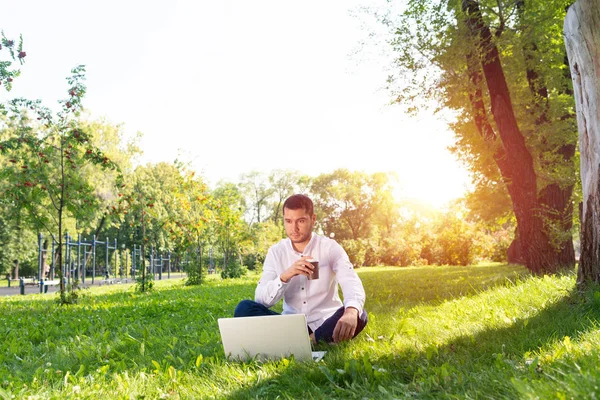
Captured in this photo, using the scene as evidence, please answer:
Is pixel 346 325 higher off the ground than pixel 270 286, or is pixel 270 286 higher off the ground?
pixel 270 286

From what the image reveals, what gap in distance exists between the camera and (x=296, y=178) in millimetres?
57219

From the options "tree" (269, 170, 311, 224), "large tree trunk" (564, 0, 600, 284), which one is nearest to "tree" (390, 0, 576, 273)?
"large tree trunk" (564, 0, 600, 284)

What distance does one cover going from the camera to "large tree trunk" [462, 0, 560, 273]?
9.61 m

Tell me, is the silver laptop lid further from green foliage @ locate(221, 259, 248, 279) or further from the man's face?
green foliage @ locate(221, 259, 248, 279)

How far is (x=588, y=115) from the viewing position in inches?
210

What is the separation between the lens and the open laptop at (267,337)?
3510mm

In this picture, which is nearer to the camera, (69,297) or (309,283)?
(309,283)

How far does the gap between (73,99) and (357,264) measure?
2359cm

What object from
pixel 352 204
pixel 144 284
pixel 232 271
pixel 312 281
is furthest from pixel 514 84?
pixel 352 204

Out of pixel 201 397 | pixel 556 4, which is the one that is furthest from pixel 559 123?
pixel 201 397

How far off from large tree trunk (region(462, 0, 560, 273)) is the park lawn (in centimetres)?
372

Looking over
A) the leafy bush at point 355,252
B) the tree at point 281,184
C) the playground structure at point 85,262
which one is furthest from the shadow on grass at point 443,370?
the tree at point 281,184

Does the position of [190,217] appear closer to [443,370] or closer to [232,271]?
[232,271]

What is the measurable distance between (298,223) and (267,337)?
934 millimetres
